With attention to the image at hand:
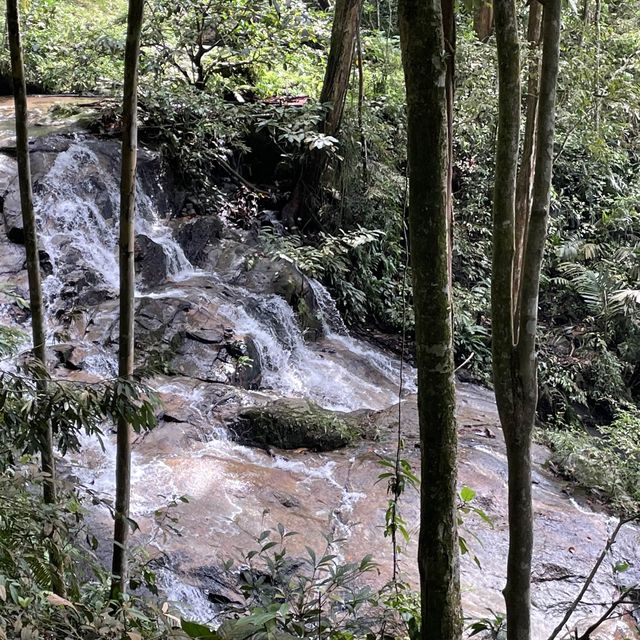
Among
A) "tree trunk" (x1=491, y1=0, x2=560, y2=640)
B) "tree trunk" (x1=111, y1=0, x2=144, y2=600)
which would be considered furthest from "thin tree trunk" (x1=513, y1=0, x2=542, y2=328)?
"tree trunk" (x1=111, y1=0, x2=144, y2=600)

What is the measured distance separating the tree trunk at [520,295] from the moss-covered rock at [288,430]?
12.6 ft

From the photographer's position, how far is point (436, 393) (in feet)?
5.93

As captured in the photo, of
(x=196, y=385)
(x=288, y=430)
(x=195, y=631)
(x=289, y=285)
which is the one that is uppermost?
(x=195, y=631)

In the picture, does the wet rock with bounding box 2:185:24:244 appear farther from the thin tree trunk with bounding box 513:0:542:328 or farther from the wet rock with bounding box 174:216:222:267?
the thin tree trunk with bounding box 513:0:542:328

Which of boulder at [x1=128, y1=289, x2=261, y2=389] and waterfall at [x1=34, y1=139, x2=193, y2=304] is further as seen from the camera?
waterfall at [x1=34, y1=139, x2=193, y2=304]

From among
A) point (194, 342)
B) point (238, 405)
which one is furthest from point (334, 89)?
point (238, 405)

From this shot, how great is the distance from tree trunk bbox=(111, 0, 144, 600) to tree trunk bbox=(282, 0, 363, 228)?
681 centimetres

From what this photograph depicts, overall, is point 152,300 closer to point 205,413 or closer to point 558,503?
point 205,413

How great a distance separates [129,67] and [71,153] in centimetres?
710

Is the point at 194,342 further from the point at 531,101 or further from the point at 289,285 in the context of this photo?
the point at 531,101

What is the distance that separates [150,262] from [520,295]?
6714 millimetres

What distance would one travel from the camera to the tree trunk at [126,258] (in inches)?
88.4

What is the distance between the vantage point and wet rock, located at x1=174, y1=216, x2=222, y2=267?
868cm

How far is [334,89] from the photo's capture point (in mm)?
8812
